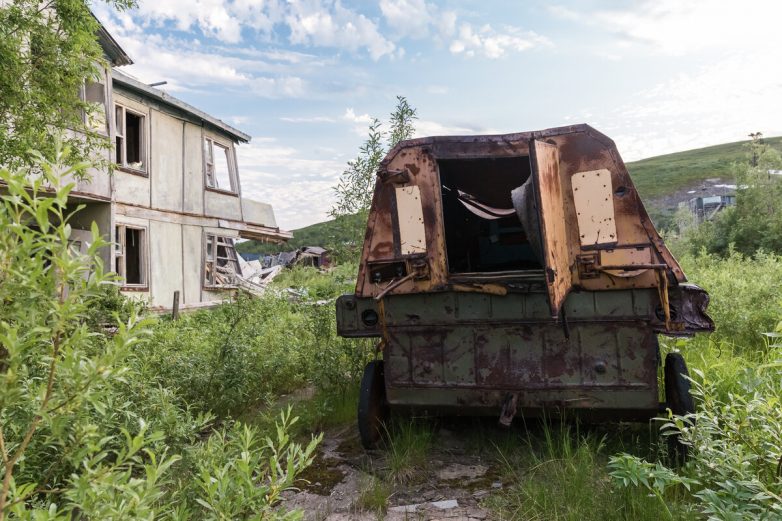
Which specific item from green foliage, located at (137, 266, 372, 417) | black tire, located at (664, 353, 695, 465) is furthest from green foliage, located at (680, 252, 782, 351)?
green foliage, located at (137, 266, 372, 417)

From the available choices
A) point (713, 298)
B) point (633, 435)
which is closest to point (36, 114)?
point (633, 435)

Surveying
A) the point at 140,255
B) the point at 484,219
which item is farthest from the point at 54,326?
the point at 140,255

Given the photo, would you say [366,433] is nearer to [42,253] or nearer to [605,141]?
[605,141]

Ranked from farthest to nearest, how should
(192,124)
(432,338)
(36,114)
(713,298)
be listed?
(192,124) < (713,298) < (36,114) < (432,338)

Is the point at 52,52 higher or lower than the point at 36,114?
higher

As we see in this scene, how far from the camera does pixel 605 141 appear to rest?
4.18 m

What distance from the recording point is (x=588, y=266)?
4148 millimetres

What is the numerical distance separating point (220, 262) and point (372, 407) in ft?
52.9

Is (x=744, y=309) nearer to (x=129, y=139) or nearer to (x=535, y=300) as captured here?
(x=535, y=300)

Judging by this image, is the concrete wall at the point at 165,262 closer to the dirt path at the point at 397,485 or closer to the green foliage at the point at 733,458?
the dirt path at the point at 397,485

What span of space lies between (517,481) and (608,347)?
1186 millimetres

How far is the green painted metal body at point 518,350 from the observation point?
4.11 meters

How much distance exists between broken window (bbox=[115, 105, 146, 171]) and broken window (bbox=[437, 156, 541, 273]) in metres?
10.8

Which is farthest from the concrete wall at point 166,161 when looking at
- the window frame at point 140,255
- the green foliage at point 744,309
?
the green foliage at point 744,309
